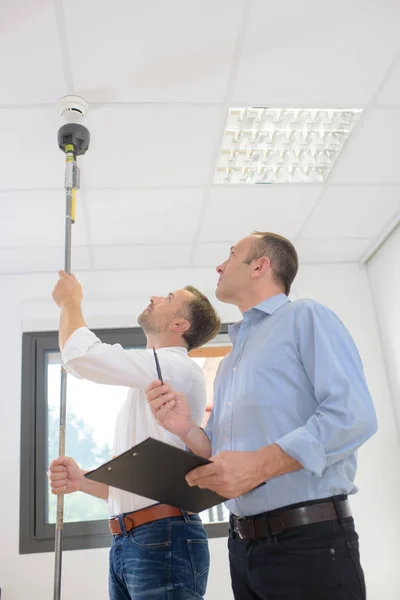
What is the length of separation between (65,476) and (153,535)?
42 centimetres

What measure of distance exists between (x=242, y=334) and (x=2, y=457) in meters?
2.25

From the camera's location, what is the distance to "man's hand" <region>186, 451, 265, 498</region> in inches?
43.1

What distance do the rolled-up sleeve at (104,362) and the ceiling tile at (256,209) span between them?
1.47m

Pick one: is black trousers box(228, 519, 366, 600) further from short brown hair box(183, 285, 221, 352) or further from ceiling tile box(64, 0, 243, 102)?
ceiling tile box(64, 0, 243, 102)

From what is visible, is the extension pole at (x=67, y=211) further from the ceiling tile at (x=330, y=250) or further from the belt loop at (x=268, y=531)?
the ceiling tile at (x=330, y=250)

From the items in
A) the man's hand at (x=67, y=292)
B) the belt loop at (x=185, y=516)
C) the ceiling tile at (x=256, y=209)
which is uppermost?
the ceiling tile at (x=256, y=209)

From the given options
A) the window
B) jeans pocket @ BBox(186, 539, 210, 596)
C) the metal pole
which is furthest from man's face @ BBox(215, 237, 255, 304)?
the window

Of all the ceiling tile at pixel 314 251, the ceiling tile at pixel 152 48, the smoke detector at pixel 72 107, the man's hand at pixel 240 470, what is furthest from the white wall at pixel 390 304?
the man's hand at pixel 240 470

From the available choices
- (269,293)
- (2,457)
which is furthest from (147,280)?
(269,293)

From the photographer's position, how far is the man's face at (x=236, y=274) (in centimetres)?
167

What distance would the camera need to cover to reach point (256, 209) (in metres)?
3.18

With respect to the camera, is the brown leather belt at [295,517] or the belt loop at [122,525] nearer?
the brown leather belt at [295,517]

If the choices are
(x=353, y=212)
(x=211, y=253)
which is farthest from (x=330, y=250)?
(x=211, y=253)

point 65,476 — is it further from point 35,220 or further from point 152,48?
point 35,220
